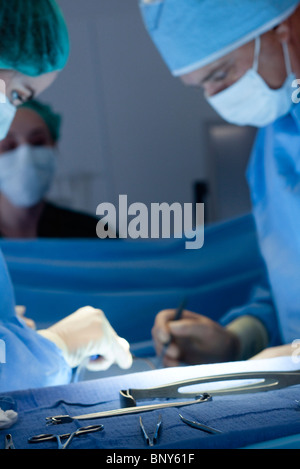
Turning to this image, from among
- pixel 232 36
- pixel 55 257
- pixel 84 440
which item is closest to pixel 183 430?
pixel 84 440

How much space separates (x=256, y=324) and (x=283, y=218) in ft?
1.19

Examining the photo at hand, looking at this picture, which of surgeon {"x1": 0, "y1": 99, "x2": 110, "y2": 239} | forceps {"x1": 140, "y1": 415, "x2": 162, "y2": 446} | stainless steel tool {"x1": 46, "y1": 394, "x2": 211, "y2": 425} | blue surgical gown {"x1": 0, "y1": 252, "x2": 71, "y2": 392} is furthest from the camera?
surgeon {"x1": 0, "y1": 99, "x2": 110, "y2": 239}

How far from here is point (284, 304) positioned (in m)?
1.57

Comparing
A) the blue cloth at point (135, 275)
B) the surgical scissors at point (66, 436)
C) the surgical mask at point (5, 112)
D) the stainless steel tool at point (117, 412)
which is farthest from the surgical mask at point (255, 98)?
the surgical scissors at point (66, 436)

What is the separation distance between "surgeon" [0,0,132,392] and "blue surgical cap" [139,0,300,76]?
1.12 ft

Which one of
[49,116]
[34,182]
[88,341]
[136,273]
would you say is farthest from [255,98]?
[49,116]

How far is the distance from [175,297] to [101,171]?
83 centimetres

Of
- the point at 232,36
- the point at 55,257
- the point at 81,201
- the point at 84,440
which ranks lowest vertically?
the point at 84,440

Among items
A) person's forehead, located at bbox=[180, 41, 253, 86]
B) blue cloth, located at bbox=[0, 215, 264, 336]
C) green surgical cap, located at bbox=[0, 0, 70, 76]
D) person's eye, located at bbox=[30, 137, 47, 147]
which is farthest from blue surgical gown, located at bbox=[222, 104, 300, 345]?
person's eye, located at bbox=[30, 137, 47, 147]

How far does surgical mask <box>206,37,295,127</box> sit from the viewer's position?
1391mm

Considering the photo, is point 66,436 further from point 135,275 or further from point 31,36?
point 135,275

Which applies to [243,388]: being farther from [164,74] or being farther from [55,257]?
[164,74]

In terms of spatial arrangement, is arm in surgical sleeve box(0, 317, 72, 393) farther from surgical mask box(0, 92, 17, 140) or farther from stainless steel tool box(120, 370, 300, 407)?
surgical mask box(0, 92, 17, 140)

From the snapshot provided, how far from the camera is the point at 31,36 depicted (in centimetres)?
105
